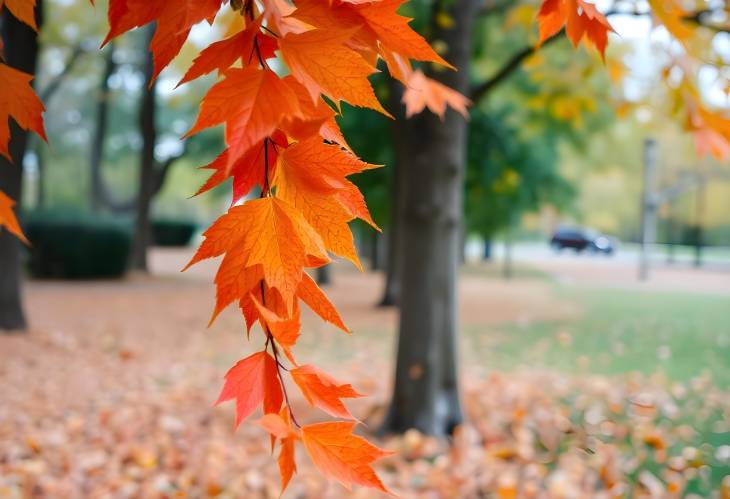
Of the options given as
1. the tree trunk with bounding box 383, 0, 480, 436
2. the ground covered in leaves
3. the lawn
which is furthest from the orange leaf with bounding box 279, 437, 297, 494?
the tree trunk with bounding box 383, 0, 480, 436

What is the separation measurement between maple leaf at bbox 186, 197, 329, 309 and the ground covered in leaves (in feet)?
5.14

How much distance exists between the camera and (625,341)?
347 inches

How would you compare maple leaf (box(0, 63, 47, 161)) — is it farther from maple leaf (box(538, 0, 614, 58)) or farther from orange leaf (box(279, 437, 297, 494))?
maple leaf (box(538, 0, 614, 58))

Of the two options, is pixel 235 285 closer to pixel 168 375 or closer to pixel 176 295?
pixel 168 375

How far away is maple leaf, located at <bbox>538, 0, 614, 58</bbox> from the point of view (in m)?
1.10

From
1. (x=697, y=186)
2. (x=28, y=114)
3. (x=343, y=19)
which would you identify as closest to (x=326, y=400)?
(x=343, y=19)

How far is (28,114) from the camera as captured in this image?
1.06 meters

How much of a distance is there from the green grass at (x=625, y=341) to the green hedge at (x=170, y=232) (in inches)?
969

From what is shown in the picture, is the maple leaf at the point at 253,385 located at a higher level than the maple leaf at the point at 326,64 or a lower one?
lower

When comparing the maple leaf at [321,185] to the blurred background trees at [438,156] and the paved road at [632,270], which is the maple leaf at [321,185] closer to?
the blurred background trees at [438,156]

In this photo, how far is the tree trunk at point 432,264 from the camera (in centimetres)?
434

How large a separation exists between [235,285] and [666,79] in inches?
71.0

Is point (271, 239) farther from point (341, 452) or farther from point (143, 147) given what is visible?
point (143, 147)

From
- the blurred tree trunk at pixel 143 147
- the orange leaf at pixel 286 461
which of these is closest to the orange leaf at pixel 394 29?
the orange leaf at pixel 286 461
